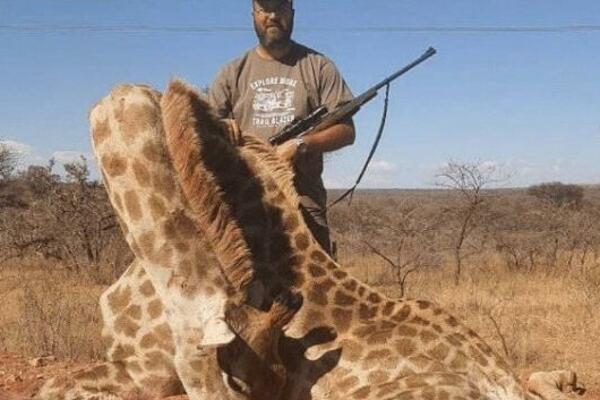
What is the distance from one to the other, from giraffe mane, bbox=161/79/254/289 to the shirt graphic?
176 centimetres

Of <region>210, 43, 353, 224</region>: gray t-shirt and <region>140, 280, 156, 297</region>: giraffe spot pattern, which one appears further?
<region>210, 43, 353, 224</region>: gray t-shirt

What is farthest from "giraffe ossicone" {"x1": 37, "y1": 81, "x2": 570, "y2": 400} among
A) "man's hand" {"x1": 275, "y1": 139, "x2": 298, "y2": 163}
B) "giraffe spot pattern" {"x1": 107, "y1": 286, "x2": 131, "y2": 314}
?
"man's hand" {"x1": 275, "y1": 139, "x2": 298, "y2": 163}

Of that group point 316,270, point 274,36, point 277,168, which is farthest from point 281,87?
point 316,270

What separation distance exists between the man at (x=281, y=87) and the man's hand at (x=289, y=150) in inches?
18.4

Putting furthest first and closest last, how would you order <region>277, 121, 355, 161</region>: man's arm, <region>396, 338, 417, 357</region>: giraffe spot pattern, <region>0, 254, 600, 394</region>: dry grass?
<region>0, 254, 600, 394</region>: dry grass, <region>277, 121, 355, 161</region>: man's arm, <region>396, 338, 417, 357</region>: giraffe spot pattern

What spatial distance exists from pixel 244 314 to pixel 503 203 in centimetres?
4409

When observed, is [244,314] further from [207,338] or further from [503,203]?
[503,203]

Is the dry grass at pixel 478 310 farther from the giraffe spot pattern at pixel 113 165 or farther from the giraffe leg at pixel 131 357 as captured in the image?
the giraffe spot pattern at pixel 113 165

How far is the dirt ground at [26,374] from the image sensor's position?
5.27 m

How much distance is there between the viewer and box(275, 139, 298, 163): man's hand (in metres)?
4.66

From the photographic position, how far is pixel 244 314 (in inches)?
135

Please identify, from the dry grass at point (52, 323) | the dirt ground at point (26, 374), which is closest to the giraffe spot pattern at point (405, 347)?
the dirt ground at point (26, 374)

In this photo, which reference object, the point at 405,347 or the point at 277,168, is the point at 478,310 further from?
the point at 405,347

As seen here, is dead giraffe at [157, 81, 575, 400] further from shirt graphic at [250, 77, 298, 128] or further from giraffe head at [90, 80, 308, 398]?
shirt graphic at [250, 77, 298, 128]
